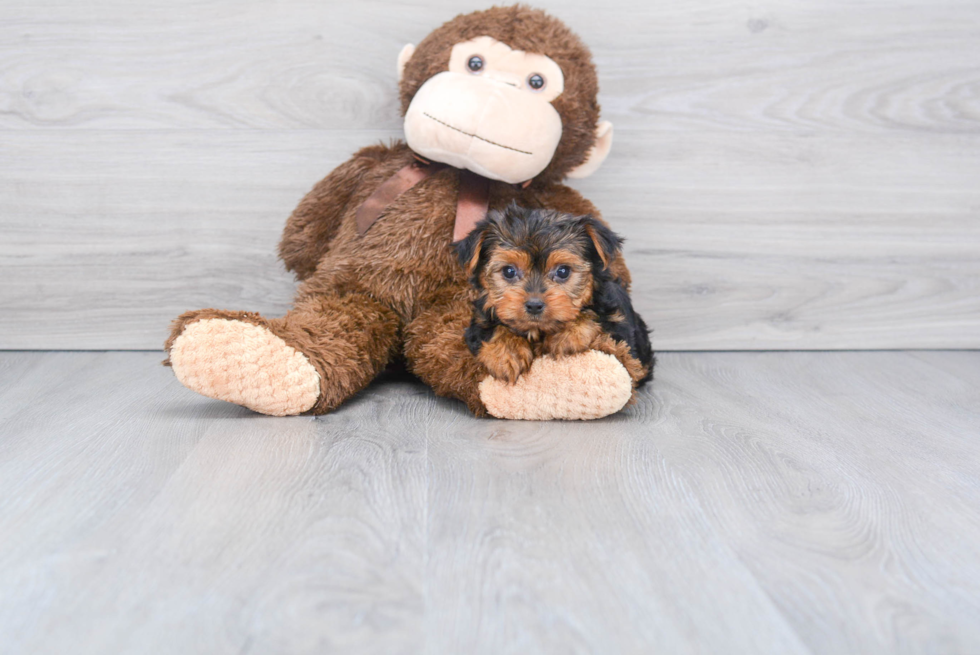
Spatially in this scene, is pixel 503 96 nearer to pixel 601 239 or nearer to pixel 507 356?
pixel 601 239

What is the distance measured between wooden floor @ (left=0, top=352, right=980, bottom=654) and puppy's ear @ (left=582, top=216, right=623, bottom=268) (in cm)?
36

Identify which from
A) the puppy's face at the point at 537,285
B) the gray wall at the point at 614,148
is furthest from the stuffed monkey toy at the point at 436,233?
the gray wall at the point at 614,148

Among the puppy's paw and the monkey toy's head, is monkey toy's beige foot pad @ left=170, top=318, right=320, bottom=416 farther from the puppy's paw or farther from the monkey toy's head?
the monkey toy's head

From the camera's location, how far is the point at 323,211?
1.99 metres

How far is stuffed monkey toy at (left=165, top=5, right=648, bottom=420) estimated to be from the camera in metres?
1.59

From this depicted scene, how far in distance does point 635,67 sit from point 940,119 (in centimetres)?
93

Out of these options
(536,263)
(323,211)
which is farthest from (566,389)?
(323,211)

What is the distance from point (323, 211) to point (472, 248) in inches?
23.6

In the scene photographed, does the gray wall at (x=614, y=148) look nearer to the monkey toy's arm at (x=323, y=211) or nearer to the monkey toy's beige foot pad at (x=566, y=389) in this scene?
the monkey toy's arm at (x=323, y=211)

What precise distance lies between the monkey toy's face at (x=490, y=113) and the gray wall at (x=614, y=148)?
1.34 ft

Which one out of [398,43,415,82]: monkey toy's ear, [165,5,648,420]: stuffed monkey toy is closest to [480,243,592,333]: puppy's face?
[165,5,648,420]: stuffed monkey toy

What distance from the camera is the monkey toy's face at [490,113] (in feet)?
5.76

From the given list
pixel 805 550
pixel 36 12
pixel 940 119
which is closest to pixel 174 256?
pixel 36 12

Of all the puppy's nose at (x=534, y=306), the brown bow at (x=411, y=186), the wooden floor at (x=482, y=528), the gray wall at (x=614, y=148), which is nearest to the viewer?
the wooden floor at (x=482, y=528)
